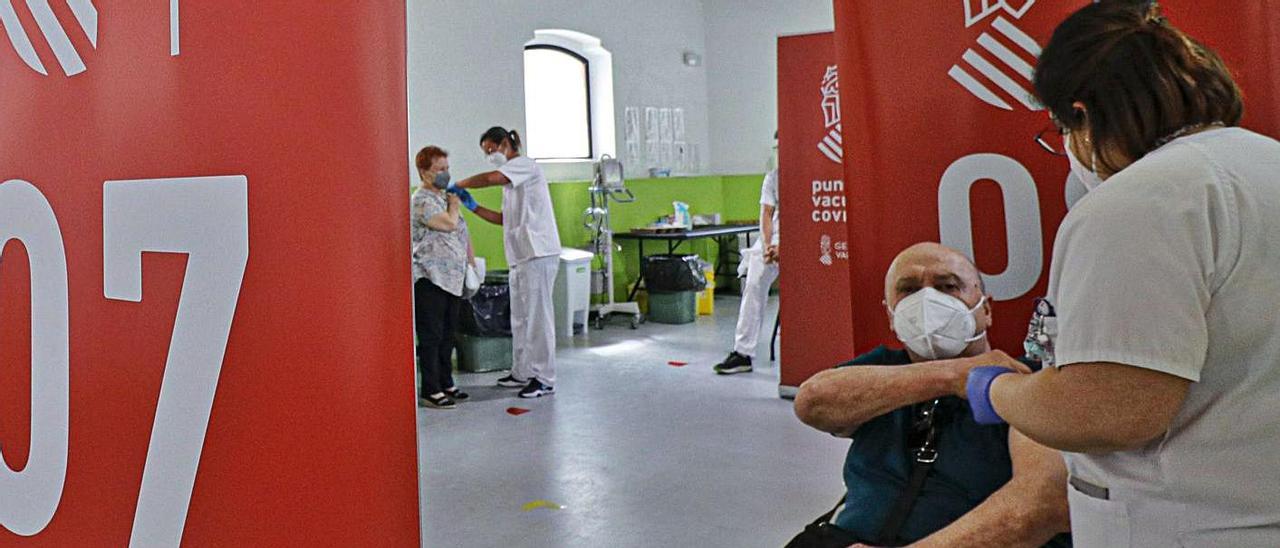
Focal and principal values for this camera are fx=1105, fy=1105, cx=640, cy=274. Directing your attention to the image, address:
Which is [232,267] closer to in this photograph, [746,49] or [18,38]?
[18,38]

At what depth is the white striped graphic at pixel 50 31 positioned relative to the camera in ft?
5.82

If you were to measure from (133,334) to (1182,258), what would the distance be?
4.97 feet

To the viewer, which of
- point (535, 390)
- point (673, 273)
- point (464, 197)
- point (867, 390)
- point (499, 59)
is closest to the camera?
point (867, 390)

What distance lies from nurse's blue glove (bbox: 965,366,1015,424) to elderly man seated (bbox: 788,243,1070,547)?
334 mm

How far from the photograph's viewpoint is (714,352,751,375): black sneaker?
659 centimetres

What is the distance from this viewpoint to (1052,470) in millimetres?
1860

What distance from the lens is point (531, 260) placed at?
619cm

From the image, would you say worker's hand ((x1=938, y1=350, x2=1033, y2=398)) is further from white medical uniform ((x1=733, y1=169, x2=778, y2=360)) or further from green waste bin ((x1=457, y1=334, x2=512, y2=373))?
green waste bin ((x1=457, y1=334, x2=512, y2=373))

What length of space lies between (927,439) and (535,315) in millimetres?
4261

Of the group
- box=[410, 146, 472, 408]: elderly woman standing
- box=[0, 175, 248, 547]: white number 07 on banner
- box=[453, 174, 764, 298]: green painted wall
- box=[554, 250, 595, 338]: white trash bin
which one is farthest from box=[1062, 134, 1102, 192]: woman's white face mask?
box=[453, 174, 764, 298]: green painted wall

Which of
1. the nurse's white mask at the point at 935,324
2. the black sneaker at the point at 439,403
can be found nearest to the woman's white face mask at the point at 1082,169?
→ the nurse's white mask at the point at 935,324

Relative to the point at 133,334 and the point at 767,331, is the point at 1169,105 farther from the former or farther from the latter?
the point at 767,331

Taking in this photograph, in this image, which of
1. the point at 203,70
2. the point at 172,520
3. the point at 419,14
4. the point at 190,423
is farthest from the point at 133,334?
the point at 419,14

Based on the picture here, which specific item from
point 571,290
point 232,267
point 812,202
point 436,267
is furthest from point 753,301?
point 232,267
